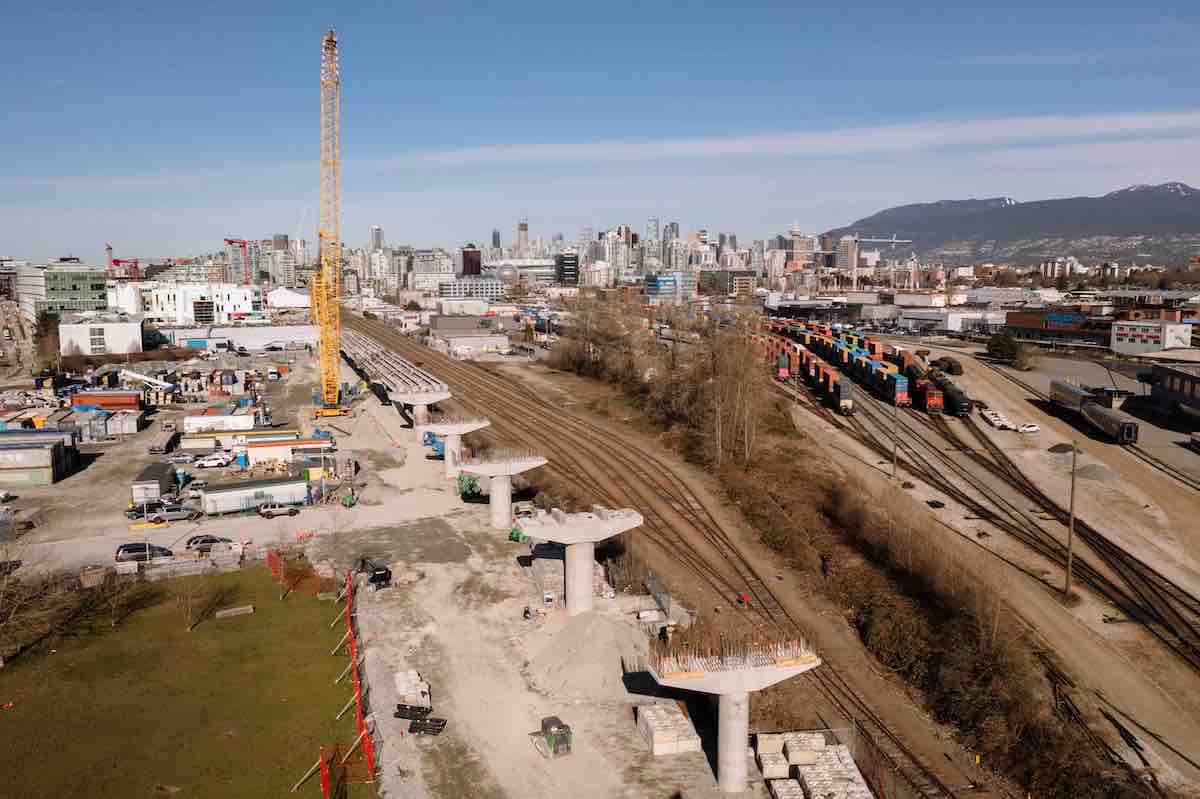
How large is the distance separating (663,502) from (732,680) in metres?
15.1

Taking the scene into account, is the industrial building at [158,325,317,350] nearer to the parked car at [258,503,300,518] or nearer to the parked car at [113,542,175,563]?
the parked car at [258,503,300,518]

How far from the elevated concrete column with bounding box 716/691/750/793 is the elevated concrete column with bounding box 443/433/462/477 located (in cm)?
2012

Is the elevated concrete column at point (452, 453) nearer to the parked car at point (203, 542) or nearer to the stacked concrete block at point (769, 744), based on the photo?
the parked car at point (203, 542)

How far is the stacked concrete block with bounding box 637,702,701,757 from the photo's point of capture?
47.0ft

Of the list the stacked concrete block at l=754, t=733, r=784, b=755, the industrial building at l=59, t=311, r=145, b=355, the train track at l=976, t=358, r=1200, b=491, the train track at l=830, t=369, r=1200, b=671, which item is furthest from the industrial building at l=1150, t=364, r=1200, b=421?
the industrial building at l=59, t=311, r=145, b=355

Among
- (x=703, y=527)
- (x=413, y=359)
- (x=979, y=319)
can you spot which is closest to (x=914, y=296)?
(x=979, y=319)

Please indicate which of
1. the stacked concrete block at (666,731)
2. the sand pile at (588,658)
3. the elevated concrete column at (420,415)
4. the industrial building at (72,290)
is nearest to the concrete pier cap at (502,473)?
the sand pile at (588,658)

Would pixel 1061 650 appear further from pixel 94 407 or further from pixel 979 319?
pixel 979 319

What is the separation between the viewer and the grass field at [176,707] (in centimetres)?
1373

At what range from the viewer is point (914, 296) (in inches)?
3730

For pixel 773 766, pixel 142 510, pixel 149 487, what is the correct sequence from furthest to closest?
pixel 149 487
pixel 142 510
pixel 773 766

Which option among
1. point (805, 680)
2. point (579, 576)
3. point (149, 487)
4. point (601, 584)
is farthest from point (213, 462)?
point (805, 680)

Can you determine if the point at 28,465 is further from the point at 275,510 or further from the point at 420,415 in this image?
the point at 420,415

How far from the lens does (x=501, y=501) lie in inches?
1029
